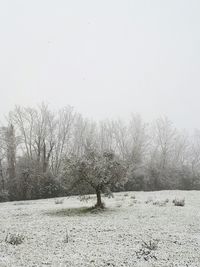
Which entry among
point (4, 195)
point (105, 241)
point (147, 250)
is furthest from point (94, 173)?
point (4, 195)

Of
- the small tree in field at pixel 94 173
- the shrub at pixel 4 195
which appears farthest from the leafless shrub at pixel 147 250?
the shrub at pixel 4 195

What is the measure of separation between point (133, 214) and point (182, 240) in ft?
19.9

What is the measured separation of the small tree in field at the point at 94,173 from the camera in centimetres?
1827

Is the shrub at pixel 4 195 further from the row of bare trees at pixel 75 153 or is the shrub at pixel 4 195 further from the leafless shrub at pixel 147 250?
the leafless shrub at pixel 147 250

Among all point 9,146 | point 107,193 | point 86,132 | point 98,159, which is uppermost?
point 86,132

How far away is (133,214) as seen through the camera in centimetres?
1612

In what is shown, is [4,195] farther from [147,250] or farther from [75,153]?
[147,250]

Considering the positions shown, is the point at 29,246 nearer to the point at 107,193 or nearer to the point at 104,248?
the point at 104,248

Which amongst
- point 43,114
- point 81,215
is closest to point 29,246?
point 81,215

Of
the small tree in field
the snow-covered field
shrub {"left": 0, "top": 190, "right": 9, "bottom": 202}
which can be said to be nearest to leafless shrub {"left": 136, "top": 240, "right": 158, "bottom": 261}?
the snow-covered field

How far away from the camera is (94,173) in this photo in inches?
719

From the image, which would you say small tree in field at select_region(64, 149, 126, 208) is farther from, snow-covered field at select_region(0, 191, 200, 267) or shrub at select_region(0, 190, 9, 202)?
shrub at select_region(0, 190, 9, 202)

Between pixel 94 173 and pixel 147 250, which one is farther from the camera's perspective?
pixel 94 173

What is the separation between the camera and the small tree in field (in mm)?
18266
